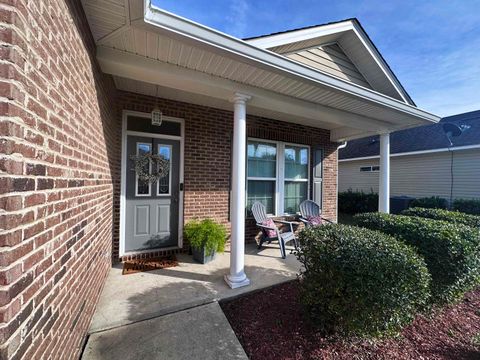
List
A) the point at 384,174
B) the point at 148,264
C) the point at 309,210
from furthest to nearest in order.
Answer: the point at 309,210
the point at 384,174
the point at 148,264

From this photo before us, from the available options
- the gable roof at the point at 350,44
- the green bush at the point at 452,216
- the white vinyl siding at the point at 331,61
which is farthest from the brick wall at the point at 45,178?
the green bush at the point at 452,216

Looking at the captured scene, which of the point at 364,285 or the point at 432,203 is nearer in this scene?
the point at 364,285

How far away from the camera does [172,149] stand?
4.05 meters

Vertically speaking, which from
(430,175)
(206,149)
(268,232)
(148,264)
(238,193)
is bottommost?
(148,264)

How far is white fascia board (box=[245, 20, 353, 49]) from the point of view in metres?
3.01

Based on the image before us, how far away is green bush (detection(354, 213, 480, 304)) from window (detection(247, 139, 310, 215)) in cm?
Result: 277

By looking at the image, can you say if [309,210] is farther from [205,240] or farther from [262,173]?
[205,240]

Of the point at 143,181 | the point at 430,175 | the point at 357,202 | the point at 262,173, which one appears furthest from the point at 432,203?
the point at 143,181

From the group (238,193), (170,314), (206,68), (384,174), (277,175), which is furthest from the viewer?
(277,175)

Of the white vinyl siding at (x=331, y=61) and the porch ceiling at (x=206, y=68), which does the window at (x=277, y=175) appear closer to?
the porch ceiling at (x=206, y=68)

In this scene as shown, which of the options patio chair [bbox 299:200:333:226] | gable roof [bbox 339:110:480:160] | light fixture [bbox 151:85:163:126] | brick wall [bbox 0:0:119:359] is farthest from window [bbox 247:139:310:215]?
gable roof [bbox 339:110:480:160]

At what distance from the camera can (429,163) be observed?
30.9ft

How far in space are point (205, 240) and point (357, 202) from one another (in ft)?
29.5

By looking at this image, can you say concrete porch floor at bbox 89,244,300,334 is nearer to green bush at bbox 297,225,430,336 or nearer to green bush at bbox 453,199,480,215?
green bush at bbox 297,225,430,336
